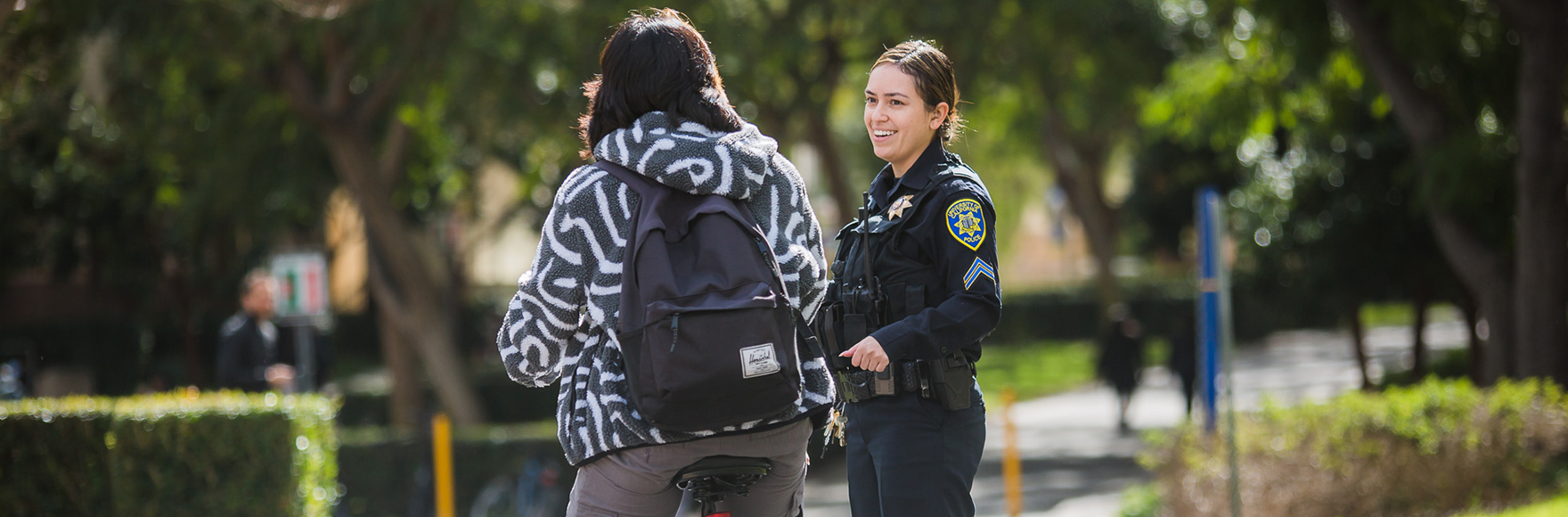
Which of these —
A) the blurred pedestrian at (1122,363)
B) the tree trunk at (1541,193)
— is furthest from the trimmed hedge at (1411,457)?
the blurred pedestrian at (1122,363)

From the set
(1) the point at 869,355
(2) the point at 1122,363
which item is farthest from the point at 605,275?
(2) the point at 1122,363

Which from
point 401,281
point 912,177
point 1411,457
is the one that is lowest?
point 1411,457

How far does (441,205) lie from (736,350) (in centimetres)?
2476

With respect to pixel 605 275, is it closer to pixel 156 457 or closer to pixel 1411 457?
pixel 156 457

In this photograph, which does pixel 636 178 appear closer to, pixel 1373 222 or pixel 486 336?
pixel 1373 222

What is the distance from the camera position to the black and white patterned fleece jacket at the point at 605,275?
9.07 feet

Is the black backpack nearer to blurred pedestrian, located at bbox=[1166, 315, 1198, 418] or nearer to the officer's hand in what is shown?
the officer's hand

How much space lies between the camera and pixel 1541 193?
9.87 metres

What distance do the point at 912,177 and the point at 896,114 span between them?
6.7 inches

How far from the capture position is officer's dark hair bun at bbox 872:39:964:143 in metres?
3.58

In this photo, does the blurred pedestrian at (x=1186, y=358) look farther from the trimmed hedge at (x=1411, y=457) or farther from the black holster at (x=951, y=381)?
the black holster at (x=951, y=381)

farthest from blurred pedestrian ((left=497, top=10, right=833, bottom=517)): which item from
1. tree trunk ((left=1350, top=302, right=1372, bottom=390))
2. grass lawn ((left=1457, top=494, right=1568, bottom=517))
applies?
tree trunk ((left=1350, top=302, right=1372, bottom=390))

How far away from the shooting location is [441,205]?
2650cm

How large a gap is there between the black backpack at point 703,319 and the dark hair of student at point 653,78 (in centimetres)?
22
